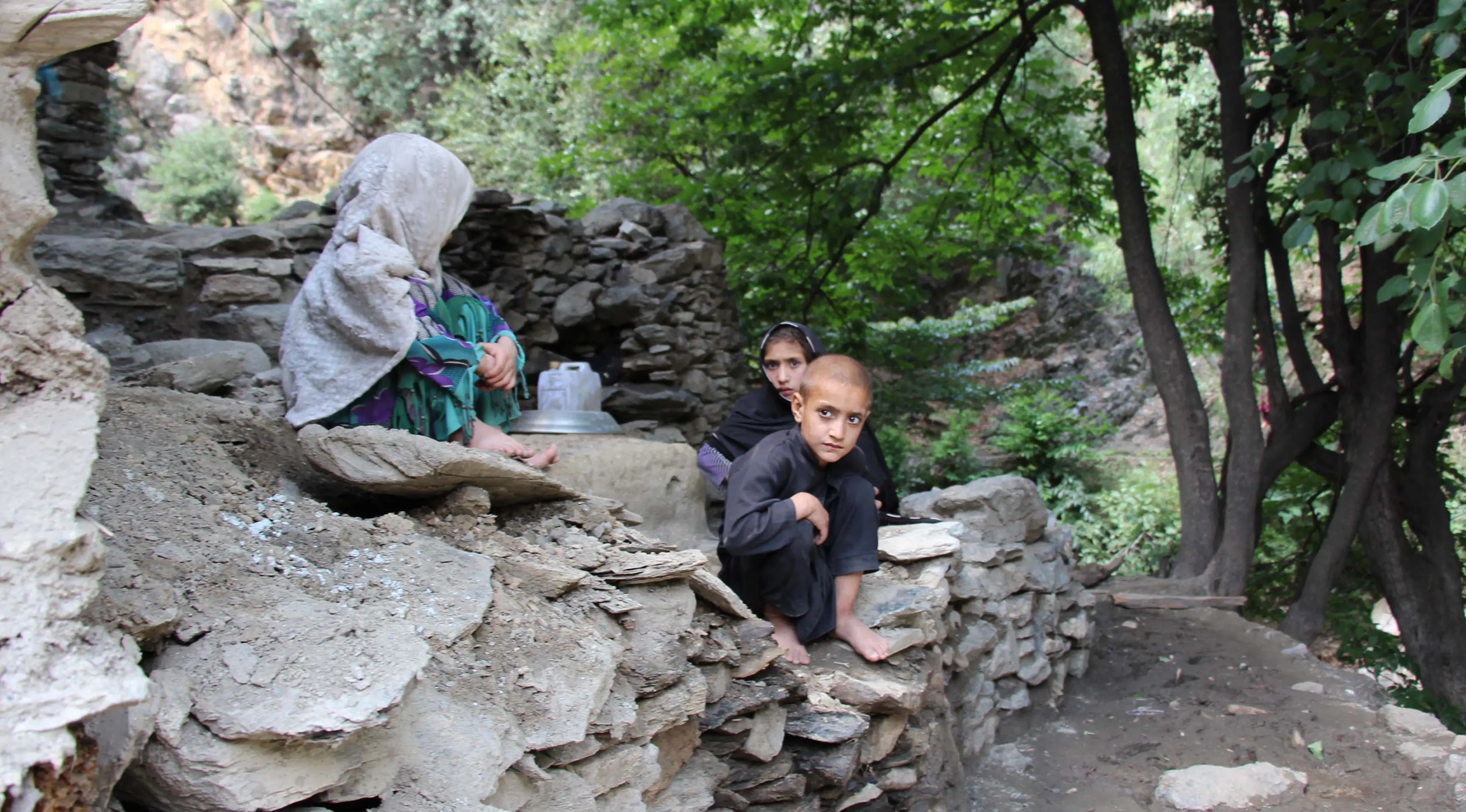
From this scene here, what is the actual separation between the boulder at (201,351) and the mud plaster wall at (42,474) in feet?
4.92

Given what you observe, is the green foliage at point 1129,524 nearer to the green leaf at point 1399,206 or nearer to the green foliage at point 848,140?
the green foliage at point 848,140

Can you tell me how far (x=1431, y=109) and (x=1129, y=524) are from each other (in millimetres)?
8160

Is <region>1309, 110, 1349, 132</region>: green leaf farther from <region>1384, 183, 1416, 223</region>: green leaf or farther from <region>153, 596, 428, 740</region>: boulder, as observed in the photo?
<region>153, 596, 428, 740</region>: boulder

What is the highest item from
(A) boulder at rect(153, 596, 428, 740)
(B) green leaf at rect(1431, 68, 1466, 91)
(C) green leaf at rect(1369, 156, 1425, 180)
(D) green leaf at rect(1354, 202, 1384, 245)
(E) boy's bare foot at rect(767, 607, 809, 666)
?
(B) green leaf at rect(1431, 68, 1466, 91)

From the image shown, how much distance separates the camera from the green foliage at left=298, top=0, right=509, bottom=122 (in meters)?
16.1

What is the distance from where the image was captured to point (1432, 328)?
252 centimetres

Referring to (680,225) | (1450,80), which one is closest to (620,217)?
(680,225)

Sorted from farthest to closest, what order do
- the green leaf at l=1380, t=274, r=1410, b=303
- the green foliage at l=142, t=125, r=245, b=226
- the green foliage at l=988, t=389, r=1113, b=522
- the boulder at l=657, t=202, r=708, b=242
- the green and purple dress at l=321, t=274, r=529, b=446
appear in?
1. the green foliage at l=142, t=125, r=245, b=226
2. the green foliage at l=988, t=389, r=1113, b=522
3. the boulder at l=657, t=202, r=708, b=242
4. the green leaf at l=1380, t=274, r=1410, b=303
5. the green and purple dress at l=321, t=274, r=529, b=446

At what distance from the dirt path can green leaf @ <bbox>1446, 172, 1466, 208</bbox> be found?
2013 millimetres

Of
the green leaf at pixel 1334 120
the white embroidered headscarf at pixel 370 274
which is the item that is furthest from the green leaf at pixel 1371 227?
the white embroidered headscarf at pixel 370 274

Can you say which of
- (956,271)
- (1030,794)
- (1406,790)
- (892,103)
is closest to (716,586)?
(1030,794)

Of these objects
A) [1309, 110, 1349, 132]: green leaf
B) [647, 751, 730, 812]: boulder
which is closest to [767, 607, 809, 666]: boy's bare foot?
[647, 751, 730, 812]: boulder

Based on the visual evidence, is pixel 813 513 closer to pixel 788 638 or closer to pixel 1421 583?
pixel 788 638

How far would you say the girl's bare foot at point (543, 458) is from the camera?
2832mm
